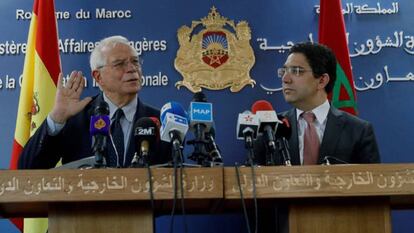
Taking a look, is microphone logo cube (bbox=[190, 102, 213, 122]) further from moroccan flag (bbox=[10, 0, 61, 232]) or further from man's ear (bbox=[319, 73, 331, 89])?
moroccan flag (bbox=[10, 0, 61, 232])

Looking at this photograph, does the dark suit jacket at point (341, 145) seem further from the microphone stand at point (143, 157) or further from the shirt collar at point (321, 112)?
the microphone stand at point (143, 157)

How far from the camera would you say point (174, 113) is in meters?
2.29

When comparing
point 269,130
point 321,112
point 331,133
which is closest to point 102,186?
point 269,130

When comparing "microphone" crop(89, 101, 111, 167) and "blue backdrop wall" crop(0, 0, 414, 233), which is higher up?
"blue backdrop wall" crop(0, 0, 414, 233)

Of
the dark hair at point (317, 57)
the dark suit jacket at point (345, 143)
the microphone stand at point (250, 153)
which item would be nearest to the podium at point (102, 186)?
the microphone stand at point (250, 153)

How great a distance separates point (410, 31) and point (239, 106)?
123cm

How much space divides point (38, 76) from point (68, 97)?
1.18 meters

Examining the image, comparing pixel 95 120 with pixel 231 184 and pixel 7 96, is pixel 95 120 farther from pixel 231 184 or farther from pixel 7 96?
pixel 7 96

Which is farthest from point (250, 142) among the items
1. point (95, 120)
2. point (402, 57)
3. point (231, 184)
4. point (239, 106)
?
point (402, 57)

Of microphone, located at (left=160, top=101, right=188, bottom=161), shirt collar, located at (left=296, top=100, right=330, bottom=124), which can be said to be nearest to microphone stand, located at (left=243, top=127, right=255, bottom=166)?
microphone, located at (left=160, top=101, right=188, bottom=161)

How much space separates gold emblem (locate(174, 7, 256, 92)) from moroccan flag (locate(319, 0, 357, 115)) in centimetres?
49

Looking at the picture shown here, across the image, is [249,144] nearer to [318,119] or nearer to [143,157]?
[143,157]

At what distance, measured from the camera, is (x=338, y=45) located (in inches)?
163

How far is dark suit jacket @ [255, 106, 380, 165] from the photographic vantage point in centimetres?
314
